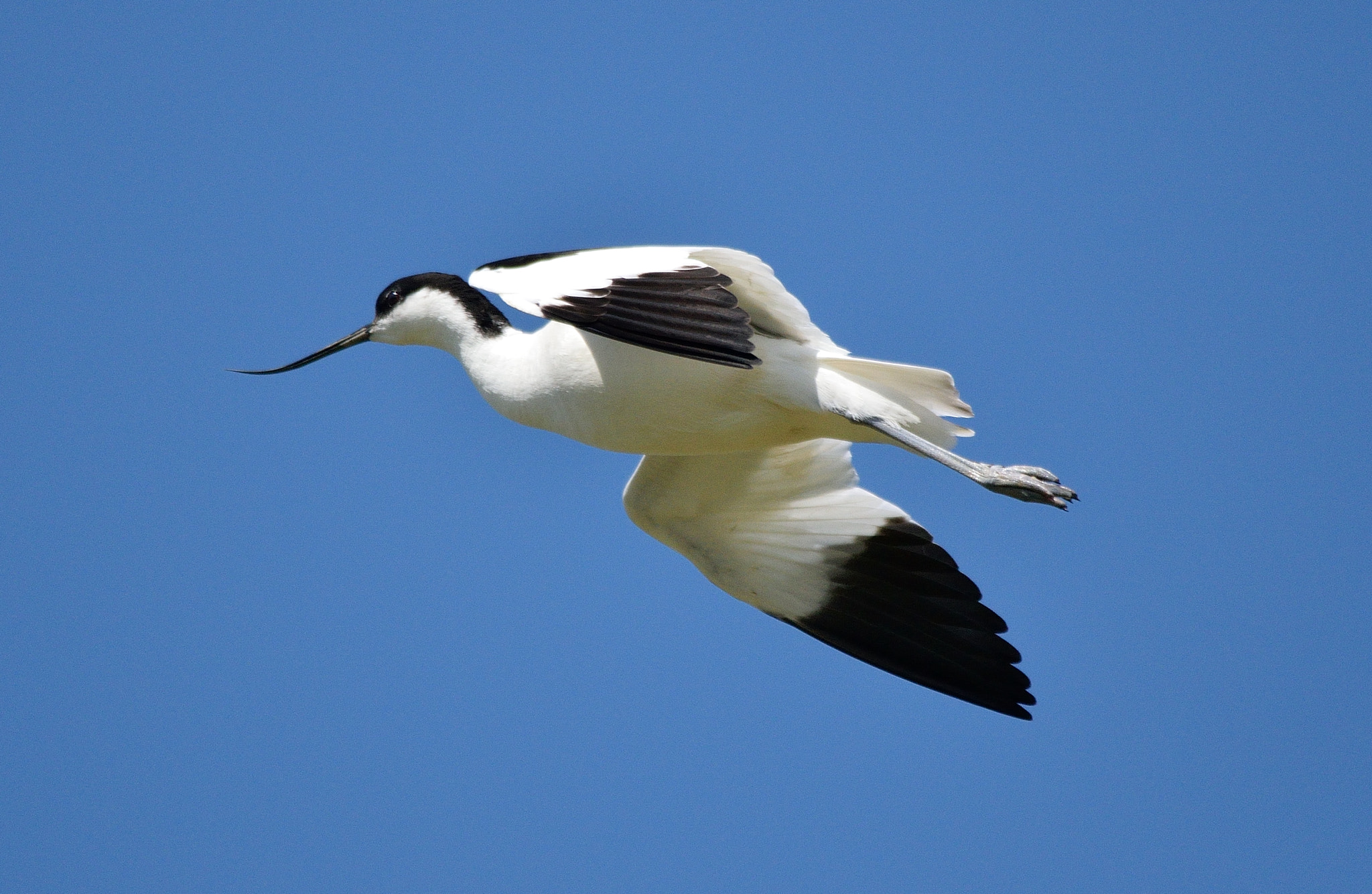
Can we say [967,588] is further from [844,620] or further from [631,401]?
[631,401]

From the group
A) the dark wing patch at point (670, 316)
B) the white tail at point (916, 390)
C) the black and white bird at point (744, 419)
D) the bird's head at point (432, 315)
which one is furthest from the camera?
the bird's head at point (432, 315)

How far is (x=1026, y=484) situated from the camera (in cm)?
637

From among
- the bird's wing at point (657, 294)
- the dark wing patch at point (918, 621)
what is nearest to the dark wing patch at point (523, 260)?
the bird's wing at point (657, 294)

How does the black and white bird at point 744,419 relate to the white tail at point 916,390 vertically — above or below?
below

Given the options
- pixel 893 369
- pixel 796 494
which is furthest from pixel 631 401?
pixel 796 494

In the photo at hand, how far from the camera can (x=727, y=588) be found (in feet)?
26.2

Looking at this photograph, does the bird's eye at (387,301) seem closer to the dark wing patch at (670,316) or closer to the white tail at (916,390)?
the dark wing patch at (670,316)

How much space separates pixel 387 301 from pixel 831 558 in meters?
2.61

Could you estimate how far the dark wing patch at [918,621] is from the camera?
23.8ft

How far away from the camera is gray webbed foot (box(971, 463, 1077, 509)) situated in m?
6.34

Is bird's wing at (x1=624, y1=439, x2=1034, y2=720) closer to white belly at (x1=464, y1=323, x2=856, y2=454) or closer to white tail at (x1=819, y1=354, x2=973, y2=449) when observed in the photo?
white belly at (x1=464, y1=323, x2=856, y2=454)

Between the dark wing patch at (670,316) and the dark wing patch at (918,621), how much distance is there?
7.73 feet

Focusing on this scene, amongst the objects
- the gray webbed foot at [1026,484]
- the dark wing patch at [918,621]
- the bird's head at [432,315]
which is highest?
the bird's head at [432,315]

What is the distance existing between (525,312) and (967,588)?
2925 mm
